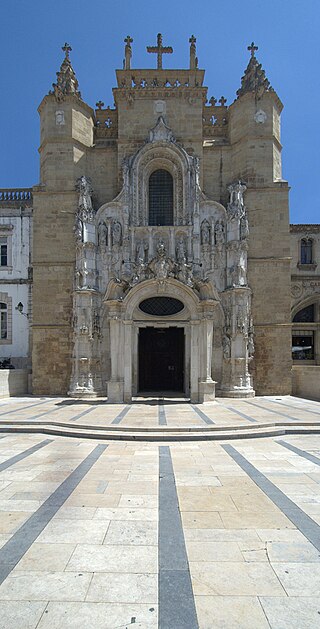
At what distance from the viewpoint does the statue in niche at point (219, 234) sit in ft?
71.6

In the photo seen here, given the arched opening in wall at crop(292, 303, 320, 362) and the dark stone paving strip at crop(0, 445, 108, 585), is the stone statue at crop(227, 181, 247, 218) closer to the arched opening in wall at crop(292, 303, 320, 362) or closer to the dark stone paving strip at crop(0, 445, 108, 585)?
the arched opening in wall at crop(292, 303, 320, 362)

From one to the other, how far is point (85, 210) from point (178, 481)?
55.5ft

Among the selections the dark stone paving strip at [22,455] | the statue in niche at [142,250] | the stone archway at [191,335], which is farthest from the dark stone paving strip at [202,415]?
the statue in niche at [142,250]

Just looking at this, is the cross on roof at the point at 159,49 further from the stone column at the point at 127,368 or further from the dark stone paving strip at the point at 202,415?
the dark stone paving strip at the point at 202,415

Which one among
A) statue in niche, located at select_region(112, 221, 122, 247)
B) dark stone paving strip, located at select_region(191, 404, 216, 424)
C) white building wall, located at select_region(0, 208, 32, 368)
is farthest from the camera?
white building wall, located at select_region(0, 208, 32, 368)

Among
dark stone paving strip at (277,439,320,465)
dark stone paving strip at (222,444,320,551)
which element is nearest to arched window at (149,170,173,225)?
dark stone paving strip at (277,439,320,465)

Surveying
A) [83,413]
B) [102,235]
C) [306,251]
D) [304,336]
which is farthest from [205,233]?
[304,336]

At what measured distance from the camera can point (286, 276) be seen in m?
21.7

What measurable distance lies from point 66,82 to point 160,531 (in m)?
23.9

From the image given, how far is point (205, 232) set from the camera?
2189 centimetres

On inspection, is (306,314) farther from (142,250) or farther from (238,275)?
(142,250)

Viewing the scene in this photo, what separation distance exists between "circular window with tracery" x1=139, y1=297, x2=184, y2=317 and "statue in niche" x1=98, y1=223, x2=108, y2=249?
3.91m

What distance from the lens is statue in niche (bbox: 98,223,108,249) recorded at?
71.8ft

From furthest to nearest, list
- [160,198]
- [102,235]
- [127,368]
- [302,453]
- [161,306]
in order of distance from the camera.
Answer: [160,198]
[102,235]
[161,306]
[127,368]
[302,453]
